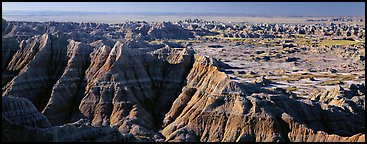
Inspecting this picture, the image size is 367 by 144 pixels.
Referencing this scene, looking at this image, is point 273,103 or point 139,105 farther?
point 139,105

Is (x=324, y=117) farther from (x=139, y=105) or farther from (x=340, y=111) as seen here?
(x=139, y=105)

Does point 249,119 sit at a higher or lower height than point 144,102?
higher

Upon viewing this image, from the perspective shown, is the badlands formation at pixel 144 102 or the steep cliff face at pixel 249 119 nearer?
the badlands formation at pixel 144 102

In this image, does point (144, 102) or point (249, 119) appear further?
point (144, 102)

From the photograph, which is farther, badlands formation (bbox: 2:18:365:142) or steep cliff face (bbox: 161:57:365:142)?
steep cliff face (bbox: 161:57:365:142)

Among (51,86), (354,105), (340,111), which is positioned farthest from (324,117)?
(51,86)

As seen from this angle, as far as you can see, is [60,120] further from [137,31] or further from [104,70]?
[137,31]

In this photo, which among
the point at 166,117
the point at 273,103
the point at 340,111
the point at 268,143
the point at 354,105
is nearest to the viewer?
the point at 268,143

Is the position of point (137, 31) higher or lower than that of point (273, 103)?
lower

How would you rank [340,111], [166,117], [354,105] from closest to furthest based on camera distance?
[340,111], [166,117], [354,105]
